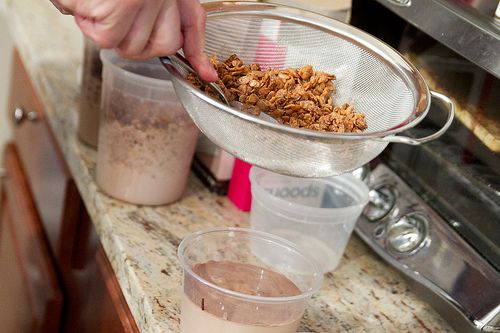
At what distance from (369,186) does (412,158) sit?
8 cm

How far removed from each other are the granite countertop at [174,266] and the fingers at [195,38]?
1.08 feet

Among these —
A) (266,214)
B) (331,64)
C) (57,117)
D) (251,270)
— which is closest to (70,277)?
A: (57,117)

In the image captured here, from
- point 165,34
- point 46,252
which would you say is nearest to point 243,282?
point 165,34

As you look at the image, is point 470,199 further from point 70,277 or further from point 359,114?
point 70,277

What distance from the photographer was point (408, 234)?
3.89 ft

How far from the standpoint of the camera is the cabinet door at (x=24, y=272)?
4.76ft

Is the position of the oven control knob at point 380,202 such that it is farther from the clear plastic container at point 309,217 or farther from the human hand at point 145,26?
the human hand at point 145,26

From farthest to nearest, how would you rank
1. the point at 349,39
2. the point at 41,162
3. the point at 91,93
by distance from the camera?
the point at 41,162 < the point at 91,93 < the point at 349,39

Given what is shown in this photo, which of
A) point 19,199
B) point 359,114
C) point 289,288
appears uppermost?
point 359,114

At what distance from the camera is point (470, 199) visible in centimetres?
114

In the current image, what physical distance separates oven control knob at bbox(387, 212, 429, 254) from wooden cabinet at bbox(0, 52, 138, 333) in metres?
0.41

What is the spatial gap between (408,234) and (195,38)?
473 mm

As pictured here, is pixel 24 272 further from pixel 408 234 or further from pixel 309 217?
pixel 408 234

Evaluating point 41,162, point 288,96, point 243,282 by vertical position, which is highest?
point 288,96
